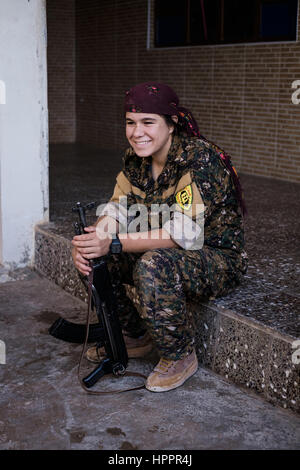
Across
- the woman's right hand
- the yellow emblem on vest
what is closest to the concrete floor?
the woman's right hand

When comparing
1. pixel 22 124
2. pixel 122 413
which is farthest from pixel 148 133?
pixel 22 124

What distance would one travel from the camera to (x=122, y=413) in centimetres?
230

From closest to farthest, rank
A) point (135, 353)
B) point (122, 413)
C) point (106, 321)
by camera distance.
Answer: point (122, 413) → point (106, 321) → point (135, 353)

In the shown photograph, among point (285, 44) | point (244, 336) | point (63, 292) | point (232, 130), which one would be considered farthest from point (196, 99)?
point (244, 336)

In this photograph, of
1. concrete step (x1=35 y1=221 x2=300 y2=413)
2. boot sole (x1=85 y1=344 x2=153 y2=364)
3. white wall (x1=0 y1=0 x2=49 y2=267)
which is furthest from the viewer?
white wall (x1=0 y1=0 x2=49 y2=267)

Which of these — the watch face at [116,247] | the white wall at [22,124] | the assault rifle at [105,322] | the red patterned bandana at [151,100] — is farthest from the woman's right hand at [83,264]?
the white wall at [22,124]

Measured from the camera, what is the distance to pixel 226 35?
709 centimetres

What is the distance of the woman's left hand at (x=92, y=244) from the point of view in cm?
235

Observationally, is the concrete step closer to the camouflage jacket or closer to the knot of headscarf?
the camouflage jacket

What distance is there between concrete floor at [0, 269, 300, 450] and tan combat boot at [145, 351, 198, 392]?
0.03 meters

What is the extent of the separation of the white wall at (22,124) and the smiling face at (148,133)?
1.54 meters

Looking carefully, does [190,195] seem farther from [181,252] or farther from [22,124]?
[22,124]

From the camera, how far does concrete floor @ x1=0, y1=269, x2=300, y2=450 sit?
6.89ft

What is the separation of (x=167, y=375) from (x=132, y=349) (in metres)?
0.36
